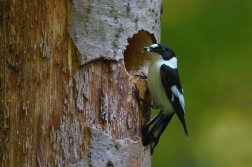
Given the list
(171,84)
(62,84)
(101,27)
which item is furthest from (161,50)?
(62,84)

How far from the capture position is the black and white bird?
114 inches

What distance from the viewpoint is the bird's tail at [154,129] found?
2676mm

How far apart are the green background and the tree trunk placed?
6.59ft

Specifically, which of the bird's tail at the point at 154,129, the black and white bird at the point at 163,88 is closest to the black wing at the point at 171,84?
the black and white bird at the point at 163,88

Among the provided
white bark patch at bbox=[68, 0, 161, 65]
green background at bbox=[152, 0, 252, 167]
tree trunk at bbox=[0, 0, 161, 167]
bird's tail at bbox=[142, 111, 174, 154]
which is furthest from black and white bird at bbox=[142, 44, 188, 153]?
green background at bbox=[152, 0, 252, 167]

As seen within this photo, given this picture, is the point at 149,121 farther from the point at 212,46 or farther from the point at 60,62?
the point at 212,46

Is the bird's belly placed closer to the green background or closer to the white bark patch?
the white bark patch

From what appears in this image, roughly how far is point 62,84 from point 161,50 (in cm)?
89

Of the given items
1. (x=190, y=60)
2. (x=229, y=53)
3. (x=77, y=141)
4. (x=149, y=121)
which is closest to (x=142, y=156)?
(x=149, y=121)

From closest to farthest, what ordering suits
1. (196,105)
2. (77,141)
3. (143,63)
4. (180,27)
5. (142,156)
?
(77,141)
(142,156)
(143,63)
(180,27)
(196,105)

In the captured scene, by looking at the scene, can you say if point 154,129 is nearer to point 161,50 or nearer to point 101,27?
point 161,50

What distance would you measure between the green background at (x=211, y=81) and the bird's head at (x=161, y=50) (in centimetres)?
119

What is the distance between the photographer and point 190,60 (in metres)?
4.45

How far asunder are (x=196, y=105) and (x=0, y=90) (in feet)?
8.88
